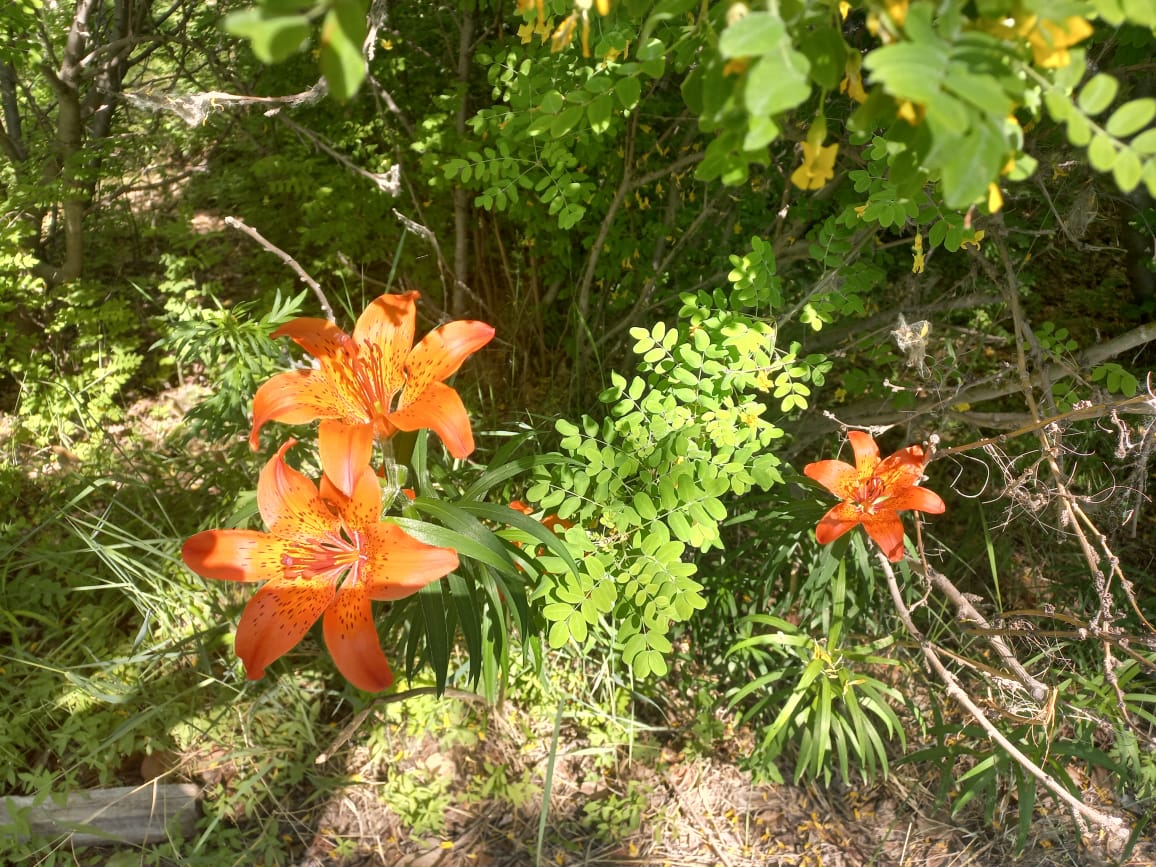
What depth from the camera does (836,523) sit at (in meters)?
1.50

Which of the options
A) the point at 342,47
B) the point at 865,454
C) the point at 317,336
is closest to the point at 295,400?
the point at 317,336

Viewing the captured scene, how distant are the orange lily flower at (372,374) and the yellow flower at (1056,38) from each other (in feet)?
2.82

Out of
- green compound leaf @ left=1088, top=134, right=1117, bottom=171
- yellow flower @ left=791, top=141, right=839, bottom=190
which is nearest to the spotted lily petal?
yellow flower @ left=791, top=141, right=839, bottom=190

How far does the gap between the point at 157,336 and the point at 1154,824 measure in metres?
3.54

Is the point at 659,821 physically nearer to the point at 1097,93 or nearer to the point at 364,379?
the point at 364,379

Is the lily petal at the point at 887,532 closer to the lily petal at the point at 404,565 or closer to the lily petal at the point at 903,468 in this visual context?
the lily petal at the point at 903,468

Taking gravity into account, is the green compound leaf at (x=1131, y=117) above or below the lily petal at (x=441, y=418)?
above

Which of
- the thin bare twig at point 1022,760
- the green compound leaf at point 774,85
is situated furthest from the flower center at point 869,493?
the green compound leaf at point 774,85

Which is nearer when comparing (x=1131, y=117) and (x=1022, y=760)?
(x=1131, y=117)

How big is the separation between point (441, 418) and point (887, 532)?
2.79 ft

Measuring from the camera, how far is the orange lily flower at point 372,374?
126cm

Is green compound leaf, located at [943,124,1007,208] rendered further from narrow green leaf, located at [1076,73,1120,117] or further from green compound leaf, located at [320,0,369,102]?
green compound leaf, located at [320,0,369,102]

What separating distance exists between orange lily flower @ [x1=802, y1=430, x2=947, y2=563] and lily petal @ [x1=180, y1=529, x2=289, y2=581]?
0.96 meters

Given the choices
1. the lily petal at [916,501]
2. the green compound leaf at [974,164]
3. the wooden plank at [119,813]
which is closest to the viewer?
the green compound leaf at [974,164]
